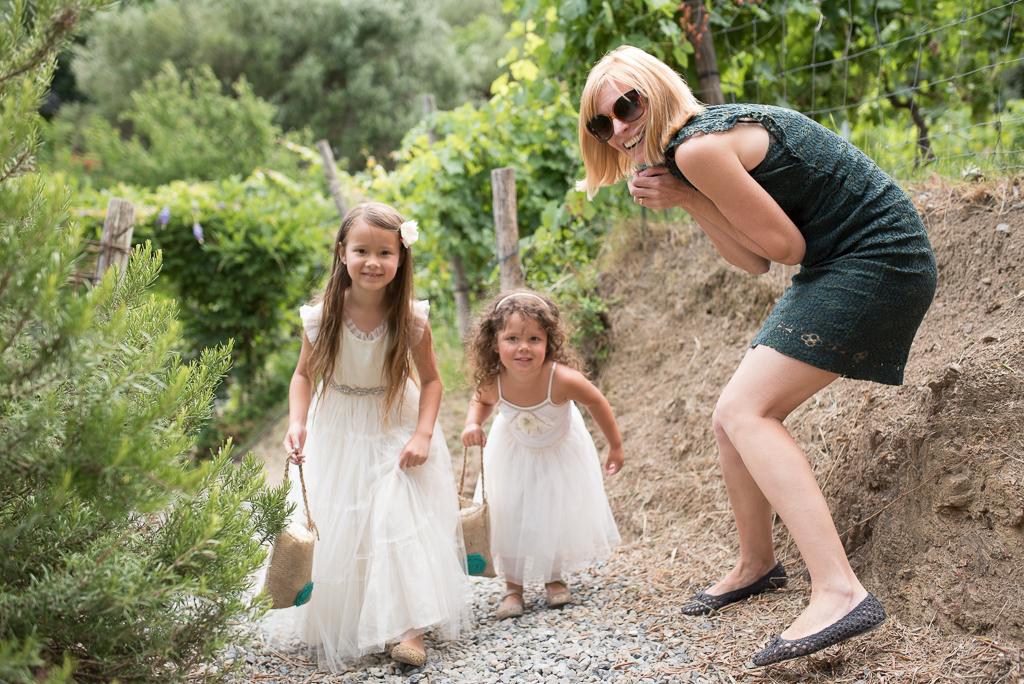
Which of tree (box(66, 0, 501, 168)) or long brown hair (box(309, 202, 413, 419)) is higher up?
tree (box(66, 0, 501, 168))

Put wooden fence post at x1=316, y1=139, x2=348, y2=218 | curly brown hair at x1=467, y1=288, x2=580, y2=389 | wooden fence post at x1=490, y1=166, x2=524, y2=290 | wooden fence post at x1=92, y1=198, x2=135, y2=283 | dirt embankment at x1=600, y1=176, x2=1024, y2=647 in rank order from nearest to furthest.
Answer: dirt embankment at x1=600, y1=176, x2=1024, y2=647 < curly brown hair at x1=467, y1=288, x2=580, y2=389 < wooden fence post at x1=490, y1=166, x2=524, y2=290 < wooden fence post at x1=92, y1=198, x2=135, y2=283 < wooden fence post at x1=316, y1=139, x2=348, y2=218

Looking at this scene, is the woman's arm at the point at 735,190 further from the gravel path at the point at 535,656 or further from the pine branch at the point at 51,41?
the pine branch at the point at 51,41

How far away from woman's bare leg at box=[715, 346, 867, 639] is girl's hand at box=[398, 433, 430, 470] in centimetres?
102

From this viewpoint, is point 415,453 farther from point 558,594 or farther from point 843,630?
point 843,630

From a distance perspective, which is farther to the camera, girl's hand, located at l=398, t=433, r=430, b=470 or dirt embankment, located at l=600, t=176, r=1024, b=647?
girl's hand, located at l=398, t=433, r=430, b=470

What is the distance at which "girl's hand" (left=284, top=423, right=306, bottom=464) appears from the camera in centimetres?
289

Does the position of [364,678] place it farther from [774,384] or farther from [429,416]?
[774,384]

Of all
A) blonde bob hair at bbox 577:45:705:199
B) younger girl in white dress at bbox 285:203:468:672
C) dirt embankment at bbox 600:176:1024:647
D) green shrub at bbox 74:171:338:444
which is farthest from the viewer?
green shrub at bbox 74:171:338:444

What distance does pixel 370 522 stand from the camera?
301 centimetres

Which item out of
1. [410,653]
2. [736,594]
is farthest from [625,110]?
[410,653]

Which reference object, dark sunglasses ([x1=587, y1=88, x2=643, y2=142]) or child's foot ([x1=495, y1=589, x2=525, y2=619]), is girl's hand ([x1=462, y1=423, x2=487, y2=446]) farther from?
dark sunglasses ([x1=587, y1=88, x2=643, y2=142])

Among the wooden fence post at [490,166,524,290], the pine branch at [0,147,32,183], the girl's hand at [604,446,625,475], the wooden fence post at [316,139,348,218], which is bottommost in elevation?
the girl's hand at [604,446,625,475]

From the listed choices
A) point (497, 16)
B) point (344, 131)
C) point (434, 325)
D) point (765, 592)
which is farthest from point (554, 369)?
point (497, 16)

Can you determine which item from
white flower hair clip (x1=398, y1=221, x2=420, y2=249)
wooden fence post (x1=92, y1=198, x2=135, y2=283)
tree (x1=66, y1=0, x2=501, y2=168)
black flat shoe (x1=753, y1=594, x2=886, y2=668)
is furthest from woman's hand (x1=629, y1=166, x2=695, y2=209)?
tree (x1=66, y1=0, x2=501, y2=168)
